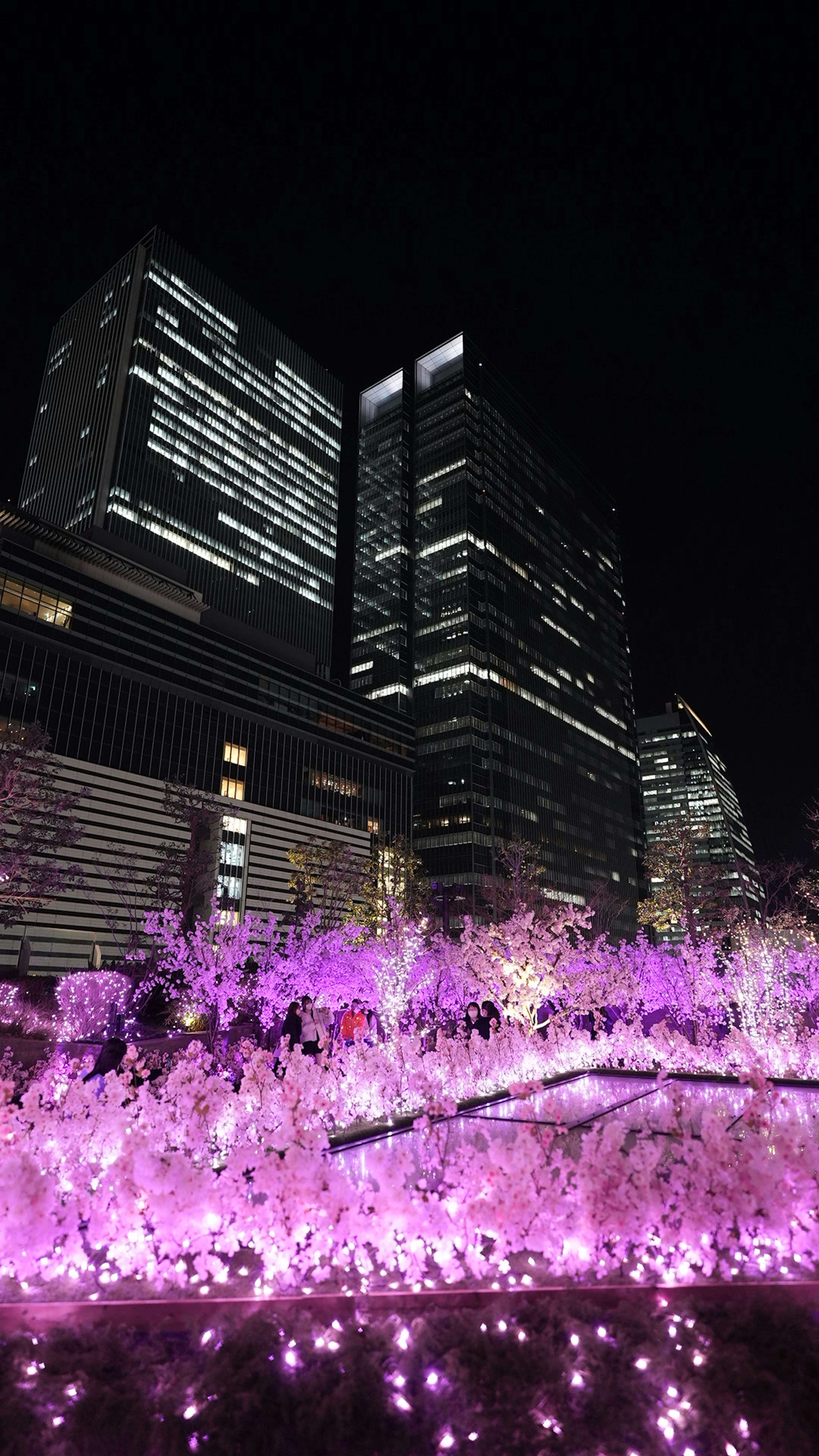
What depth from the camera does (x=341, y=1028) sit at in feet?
51.4

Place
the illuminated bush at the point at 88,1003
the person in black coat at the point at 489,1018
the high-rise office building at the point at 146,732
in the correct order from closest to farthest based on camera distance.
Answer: the person in black coat at the point at 489,1018 → the illuminated bush at the point at 88,1003 → the high-rise office building at the point at 146,732

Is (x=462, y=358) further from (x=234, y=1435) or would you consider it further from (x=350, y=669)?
(x=234, y=1435)

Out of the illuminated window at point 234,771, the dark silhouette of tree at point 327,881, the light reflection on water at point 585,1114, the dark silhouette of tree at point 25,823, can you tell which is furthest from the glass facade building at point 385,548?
the light reflection on water at point 585,1114

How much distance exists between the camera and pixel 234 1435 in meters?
3.61

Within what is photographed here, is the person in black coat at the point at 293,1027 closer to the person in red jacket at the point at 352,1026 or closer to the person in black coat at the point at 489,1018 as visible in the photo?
the person in red jacket at the point at 352,1026

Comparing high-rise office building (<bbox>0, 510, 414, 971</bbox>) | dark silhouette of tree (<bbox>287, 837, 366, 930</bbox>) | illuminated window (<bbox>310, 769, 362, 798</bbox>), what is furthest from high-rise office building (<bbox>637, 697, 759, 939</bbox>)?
dark silhouette of tree (<bbox>287, 837, 366, 930</bbox>)

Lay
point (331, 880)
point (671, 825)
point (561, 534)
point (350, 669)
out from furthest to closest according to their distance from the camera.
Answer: point (561, 534) < point (350, 669) < point (331, 880) < point (671, 825)

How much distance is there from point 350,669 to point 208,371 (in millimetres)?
47496

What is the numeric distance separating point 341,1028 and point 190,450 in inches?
3137

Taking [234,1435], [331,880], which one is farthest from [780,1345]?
[331,880]

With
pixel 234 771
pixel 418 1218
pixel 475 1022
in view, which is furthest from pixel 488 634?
pixel 418 1218

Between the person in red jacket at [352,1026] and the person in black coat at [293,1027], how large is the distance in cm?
219

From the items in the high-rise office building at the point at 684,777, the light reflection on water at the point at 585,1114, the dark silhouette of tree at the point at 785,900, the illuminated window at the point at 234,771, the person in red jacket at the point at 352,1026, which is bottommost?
the light reflection on water at the point at 585,1114

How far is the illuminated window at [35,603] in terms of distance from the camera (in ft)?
169
